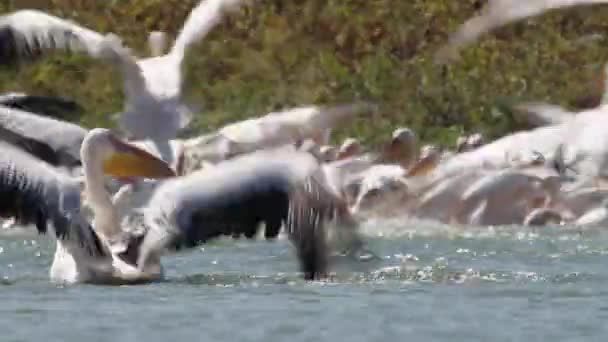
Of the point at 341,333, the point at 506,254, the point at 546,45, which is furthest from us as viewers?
the point at 546,45

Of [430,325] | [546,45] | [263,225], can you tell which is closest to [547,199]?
[546,45]

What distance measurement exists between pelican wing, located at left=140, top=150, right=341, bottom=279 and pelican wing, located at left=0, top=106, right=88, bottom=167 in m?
1.32

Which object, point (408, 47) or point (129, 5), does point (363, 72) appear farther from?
point (129, 5)

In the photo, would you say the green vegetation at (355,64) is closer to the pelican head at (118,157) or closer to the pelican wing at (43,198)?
the pelican head at (118,157)

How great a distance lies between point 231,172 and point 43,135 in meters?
1.76

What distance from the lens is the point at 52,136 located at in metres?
13.0

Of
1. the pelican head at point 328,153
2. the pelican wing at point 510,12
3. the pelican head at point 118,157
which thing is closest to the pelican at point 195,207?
the pelican head at point 118,157

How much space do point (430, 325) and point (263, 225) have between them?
162 centimetres

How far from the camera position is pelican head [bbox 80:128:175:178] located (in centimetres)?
1246

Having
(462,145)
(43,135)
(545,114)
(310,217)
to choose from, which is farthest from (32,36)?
(545,114)

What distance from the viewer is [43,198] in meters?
11.4

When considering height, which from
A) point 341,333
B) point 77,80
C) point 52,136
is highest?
point 77,80

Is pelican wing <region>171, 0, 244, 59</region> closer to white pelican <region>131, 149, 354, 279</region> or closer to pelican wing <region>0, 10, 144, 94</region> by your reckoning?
pelican wing <region>0, 10, 144, 94</region>

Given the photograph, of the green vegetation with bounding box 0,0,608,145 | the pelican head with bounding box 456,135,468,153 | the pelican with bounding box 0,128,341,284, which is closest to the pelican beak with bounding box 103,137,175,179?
the pelican with bounding box 0,128,341,284
